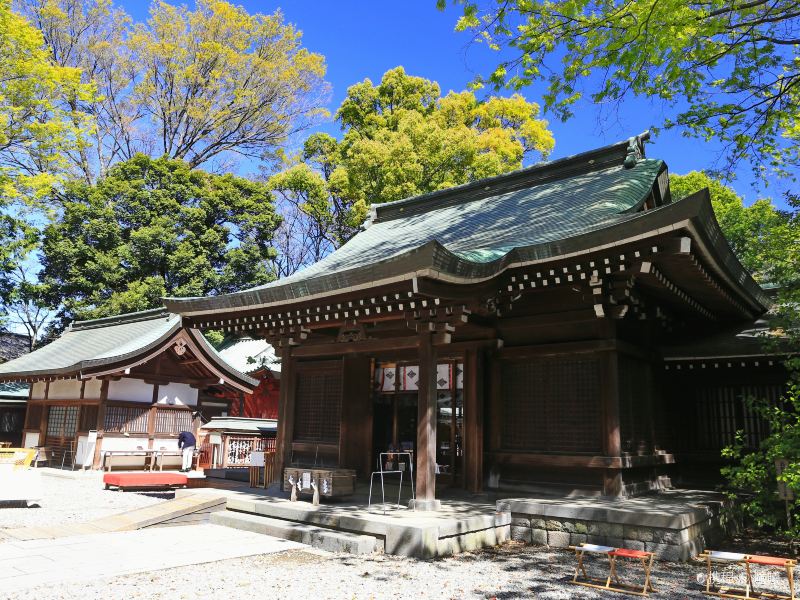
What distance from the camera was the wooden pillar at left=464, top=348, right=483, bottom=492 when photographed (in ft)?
31.9

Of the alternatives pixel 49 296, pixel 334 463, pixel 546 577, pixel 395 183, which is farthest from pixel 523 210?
pixel 49 296

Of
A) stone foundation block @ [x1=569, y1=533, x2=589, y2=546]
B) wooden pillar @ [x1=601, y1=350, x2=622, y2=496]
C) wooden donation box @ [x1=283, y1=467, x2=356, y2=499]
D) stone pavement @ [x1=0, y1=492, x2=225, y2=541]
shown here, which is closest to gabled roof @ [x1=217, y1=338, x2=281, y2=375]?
stone pavement @ [x1=0, y1=492, x2=225, y2=541]

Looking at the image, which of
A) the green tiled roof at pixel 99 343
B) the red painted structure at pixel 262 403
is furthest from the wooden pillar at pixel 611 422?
the red painted structure at pixel 262 403

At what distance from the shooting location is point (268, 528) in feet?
27.8

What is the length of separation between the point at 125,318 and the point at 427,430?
701 inches

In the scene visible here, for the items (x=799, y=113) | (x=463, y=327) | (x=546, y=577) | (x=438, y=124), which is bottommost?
(x=546, y=577)

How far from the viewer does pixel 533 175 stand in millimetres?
13961

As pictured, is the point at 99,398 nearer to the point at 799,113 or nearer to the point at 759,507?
the point at 759,507

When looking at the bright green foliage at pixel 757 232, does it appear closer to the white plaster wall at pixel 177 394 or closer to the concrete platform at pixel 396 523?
the concrete platform at pixel 396 523

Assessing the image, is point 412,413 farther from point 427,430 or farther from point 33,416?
point 33,416

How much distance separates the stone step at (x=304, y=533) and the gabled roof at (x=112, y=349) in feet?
29.7

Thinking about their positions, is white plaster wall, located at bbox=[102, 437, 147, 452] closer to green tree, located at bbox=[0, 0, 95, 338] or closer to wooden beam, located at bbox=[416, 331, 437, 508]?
green tree, located at bbox=[0, 0, 95, 338]

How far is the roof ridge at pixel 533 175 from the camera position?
1227 centimetres

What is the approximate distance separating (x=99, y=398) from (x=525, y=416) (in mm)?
14167
